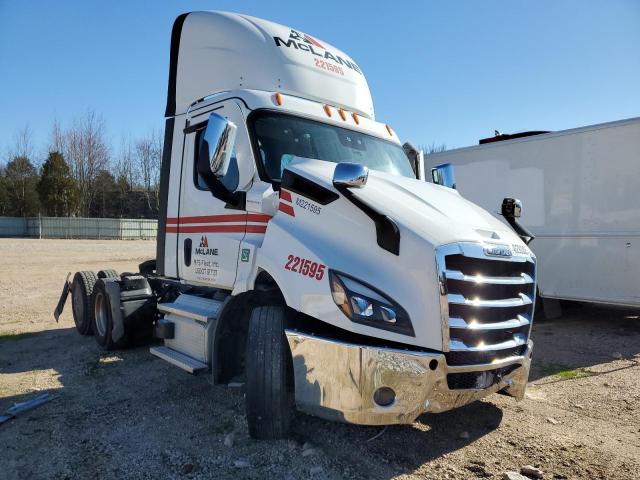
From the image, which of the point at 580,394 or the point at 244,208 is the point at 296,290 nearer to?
the point at 244,208

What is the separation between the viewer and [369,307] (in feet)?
10.1

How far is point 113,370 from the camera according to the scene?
5703mm

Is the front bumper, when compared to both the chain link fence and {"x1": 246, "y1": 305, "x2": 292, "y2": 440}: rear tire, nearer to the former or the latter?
{"x1": 246, "y1": 305, "x2": 292, "y2": 440}: rear tire

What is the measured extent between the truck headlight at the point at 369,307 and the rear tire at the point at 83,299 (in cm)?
552

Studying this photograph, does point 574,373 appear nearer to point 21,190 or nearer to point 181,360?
point 181,360

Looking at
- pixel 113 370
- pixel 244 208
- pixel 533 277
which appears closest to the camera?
pixel 533 277

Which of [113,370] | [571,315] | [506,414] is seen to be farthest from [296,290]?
[571,315]

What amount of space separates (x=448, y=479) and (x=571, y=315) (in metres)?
7.73

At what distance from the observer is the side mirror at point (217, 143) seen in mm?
3807

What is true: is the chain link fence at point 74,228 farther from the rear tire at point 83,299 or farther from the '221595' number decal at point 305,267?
the '221595' number decal at point 305,267

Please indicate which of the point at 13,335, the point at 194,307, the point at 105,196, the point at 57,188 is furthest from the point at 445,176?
the point at 105,196

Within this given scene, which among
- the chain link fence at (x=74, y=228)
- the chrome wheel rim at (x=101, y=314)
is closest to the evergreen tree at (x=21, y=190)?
the chain link fence at (x=74, y=228)

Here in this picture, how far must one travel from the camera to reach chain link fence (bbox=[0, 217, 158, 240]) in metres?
40.0

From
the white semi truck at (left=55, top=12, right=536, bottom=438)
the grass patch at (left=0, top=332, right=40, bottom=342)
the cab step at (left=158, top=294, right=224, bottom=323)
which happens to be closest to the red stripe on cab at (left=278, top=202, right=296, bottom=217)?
the white semi truck at (left=55, top=12, right=536, bottom=438)
